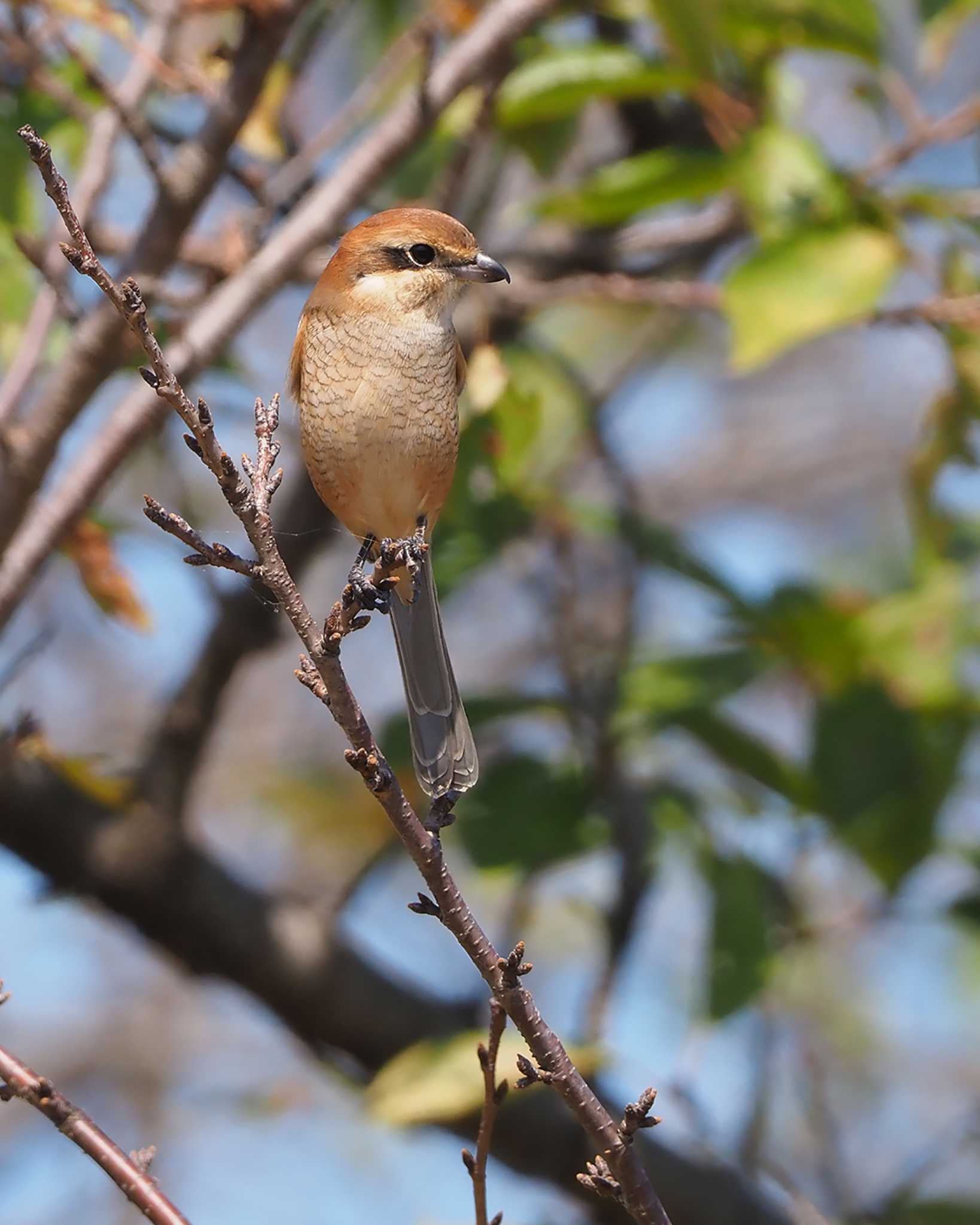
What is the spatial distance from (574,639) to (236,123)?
5.91ft

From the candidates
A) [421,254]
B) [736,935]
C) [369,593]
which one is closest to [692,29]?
[421,254]

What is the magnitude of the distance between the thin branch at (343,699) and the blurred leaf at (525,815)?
5.95 ft

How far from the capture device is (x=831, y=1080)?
780 centimetres

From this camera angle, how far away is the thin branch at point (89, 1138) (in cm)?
197

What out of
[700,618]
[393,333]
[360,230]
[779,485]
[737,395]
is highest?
[737,395]

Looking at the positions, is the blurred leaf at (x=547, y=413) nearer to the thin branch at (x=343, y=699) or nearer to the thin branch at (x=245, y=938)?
the thin branch at (x=245, y=938)

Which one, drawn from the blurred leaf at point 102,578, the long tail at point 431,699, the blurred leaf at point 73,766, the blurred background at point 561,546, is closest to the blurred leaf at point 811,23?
the blurred background at point 561,546

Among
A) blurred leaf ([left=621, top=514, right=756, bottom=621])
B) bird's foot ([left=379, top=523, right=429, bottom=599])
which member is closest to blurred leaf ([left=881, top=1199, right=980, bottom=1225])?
blurred leaf ([left=621, top=514, right=756, bottom=621])

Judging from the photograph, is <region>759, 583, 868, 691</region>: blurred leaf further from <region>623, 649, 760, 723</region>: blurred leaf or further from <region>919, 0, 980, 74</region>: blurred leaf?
<region>919, 0, 980, 74</region>: blurred leaf

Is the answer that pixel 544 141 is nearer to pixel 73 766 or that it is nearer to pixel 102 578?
pixel 102 578

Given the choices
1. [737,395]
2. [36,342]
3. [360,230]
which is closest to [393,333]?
[360,230]

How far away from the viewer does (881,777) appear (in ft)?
13.2

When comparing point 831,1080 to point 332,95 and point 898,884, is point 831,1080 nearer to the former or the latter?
point 898,884

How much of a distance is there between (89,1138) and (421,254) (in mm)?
2130
